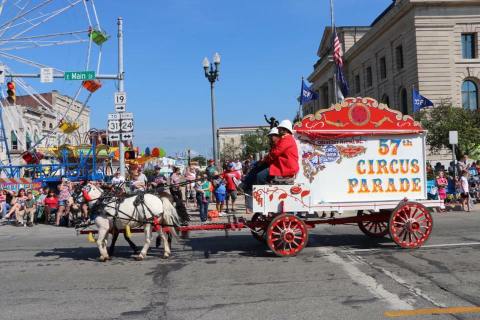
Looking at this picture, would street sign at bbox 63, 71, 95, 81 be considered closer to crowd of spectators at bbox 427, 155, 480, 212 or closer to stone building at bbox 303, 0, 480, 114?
crowd of spectators at bbox 427, 155, 480, 212

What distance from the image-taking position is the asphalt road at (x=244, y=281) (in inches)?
222

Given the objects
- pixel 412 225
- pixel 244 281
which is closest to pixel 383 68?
pixel 412 225

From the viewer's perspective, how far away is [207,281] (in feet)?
23.0

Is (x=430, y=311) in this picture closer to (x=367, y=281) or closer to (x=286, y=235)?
(x=367, y=281)

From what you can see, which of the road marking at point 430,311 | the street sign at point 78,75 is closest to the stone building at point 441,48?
the street sign at point 78,75

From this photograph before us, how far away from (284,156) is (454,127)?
78.3 feet

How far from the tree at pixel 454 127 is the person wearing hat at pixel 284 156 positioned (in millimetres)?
22764

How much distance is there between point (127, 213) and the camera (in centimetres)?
848

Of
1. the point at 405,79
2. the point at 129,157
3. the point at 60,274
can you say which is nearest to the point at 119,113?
the point at 129,157

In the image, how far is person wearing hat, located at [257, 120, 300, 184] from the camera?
27.1 feet

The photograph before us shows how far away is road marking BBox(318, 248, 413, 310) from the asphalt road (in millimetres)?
12

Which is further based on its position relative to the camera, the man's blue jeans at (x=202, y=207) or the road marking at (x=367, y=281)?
the man's blue jeans at (x=202, y=207)

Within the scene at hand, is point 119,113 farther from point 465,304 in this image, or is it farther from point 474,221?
point 465,304

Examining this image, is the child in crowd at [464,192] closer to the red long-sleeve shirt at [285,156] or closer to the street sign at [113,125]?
the red long-sleeve shirt at [285,156]
